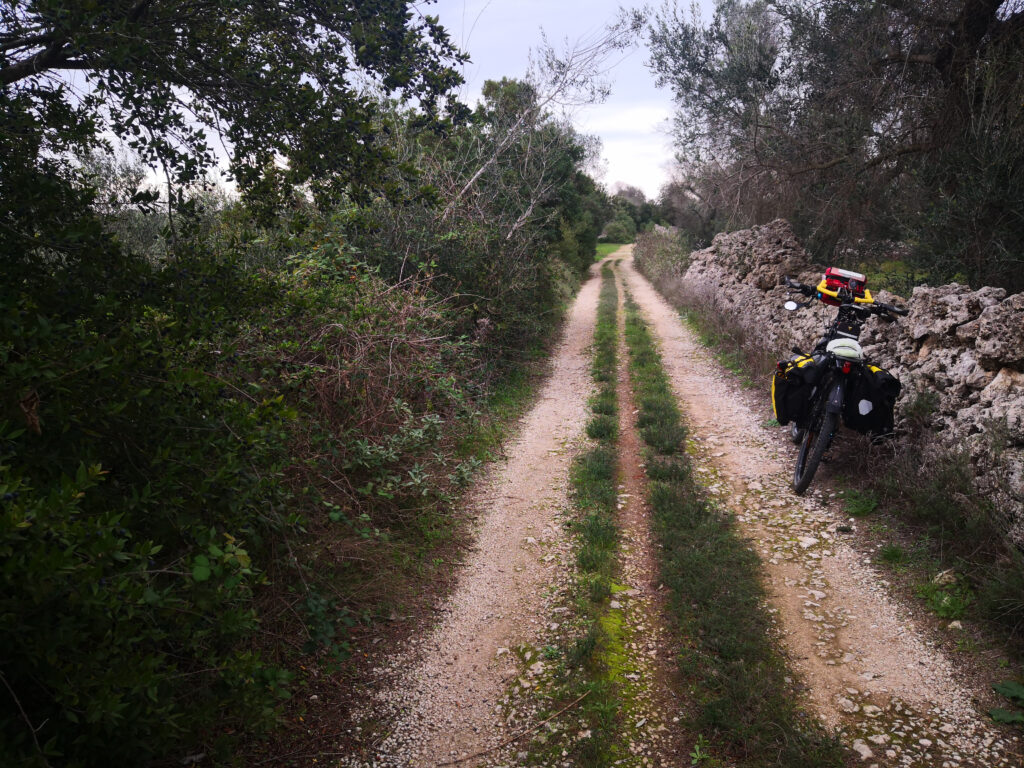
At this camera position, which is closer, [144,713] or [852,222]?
[144,713]

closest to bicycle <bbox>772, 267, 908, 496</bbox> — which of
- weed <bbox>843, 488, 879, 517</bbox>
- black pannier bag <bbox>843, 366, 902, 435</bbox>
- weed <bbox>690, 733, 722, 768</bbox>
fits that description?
black pannier bag <bbox>843, 366, 902, 435</bbox>

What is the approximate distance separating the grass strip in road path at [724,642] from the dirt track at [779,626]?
16 cm

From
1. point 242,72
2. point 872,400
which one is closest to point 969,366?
point 872,400

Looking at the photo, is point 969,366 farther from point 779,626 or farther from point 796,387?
point 779,626

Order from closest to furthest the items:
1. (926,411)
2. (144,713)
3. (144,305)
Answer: (144,713) → (144,305) → (926,411)

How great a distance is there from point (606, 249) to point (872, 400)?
46.9 meters

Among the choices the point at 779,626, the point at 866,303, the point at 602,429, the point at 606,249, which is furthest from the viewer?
the point at 606,249

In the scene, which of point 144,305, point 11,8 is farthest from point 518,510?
point 11,8

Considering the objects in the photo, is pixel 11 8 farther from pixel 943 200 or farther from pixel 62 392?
pixel 943 200

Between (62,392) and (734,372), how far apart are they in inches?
395

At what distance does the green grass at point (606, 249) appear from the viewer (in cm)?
4505

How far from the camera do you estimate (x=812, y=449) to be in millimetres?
5734

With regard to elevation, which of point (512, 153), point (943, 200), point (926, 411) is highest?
point (512, 153)

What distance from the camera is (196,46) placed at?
149 inches
